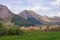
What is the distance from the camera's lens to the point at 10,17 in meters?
23.8

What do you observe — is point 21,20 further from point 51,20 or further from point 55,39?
point 55,39

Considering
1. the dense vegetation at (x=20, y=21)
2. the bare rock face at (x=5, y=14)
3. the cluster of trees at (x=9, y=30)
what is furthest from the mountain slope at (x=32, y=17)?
the cluster of trees at (x=9, y=30)

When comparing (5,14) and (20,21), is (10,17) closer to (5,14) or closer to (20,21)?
(5,14)

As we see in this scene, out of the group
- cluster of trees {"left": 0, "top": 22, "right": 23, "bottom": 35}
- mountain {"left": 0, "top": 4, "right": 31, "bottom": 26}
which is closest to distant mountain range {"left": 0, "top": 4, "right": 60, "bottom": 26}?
mountain {"left": 0, "top": 4, "right": 31, "bottom": 26}

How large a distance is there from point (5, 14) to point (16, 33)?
8.99m

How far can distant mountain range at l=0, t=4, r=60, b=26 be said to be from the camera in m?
23.2

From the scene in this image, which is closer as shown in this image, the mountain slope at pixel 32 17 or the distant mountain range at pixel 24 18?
the distant mountain range at pixel 24 18

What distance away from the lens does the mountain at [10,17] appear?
23.0 metres

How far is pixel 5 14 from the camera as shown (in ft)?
80.6

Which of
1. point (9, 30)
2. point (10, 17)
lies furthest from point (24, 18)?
point (9, 30)

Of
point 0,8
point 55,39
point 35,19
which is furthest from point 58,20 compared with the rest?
point 55,39

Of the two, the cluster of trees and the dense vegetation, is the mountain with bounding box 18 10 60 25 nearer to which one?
the dense vegetation

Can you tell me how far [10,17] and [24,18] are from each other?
6.08ft

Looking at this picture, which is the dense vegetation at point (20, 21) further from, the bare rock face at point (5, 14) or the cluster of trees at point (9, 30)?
the cluster of trees at point (9, 30)
